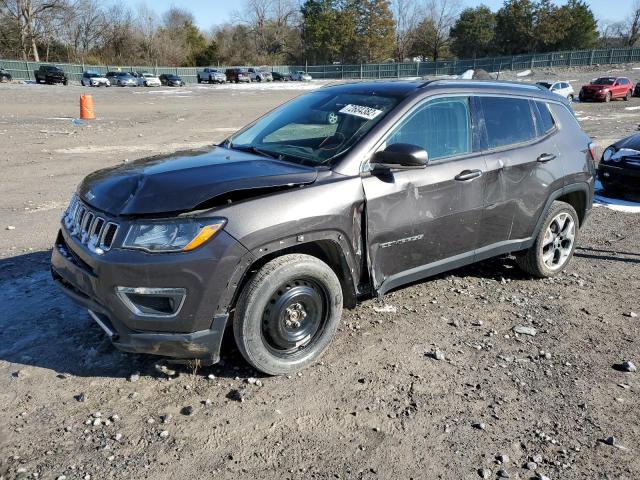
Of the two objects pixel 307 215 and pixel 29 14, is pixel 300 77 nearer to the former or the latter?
pixel 29 14

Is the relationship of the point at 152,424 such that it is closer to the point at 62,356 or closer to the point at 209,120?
the point at 62,356

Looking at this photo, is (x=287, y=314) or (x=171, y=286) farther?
(x=287, y=314)

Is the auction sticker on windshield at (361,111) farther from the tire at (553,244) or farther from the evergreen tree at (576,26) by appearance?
the evergreen tree at (576,26)

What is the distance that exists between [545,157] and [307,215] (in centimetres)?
264

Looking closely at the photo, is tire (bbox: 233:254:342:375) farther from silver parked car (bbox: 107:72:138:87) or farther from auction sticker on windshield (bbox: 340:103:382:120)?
silver parked car (bbox: 107:72:138:87)

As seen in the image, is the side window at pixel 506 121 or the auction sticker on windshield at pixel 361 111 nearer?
the auction sticker on windshield at pixel 361 111

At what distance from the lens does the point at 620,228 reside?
23.8 feet

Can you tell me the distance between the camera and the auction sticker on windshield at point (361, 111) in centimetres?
394

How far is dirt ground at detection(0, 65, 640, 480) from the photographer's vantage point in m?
2.79

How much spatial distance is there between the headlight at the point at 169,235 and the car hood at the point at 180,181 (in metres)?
0.08

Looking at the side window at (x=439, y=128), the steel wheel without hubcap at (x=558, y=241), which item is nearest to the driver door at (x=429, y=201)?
the side window at (x=439, y=128)

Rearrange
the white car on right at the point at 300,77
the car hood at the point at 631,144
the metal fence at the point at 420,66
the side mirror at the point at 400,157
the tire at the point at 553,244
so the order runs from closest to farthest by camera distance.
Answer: the side mirror at the point at 400,157 < the tire at the point at 553,244 < the car hood at the point at 631,144 < the metal fence at the point at 420,66 < the white car on right at the point at 300,77

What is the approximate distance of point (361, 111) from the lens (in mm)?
4035

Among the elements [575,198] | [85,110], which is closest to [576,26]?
[85,110]
